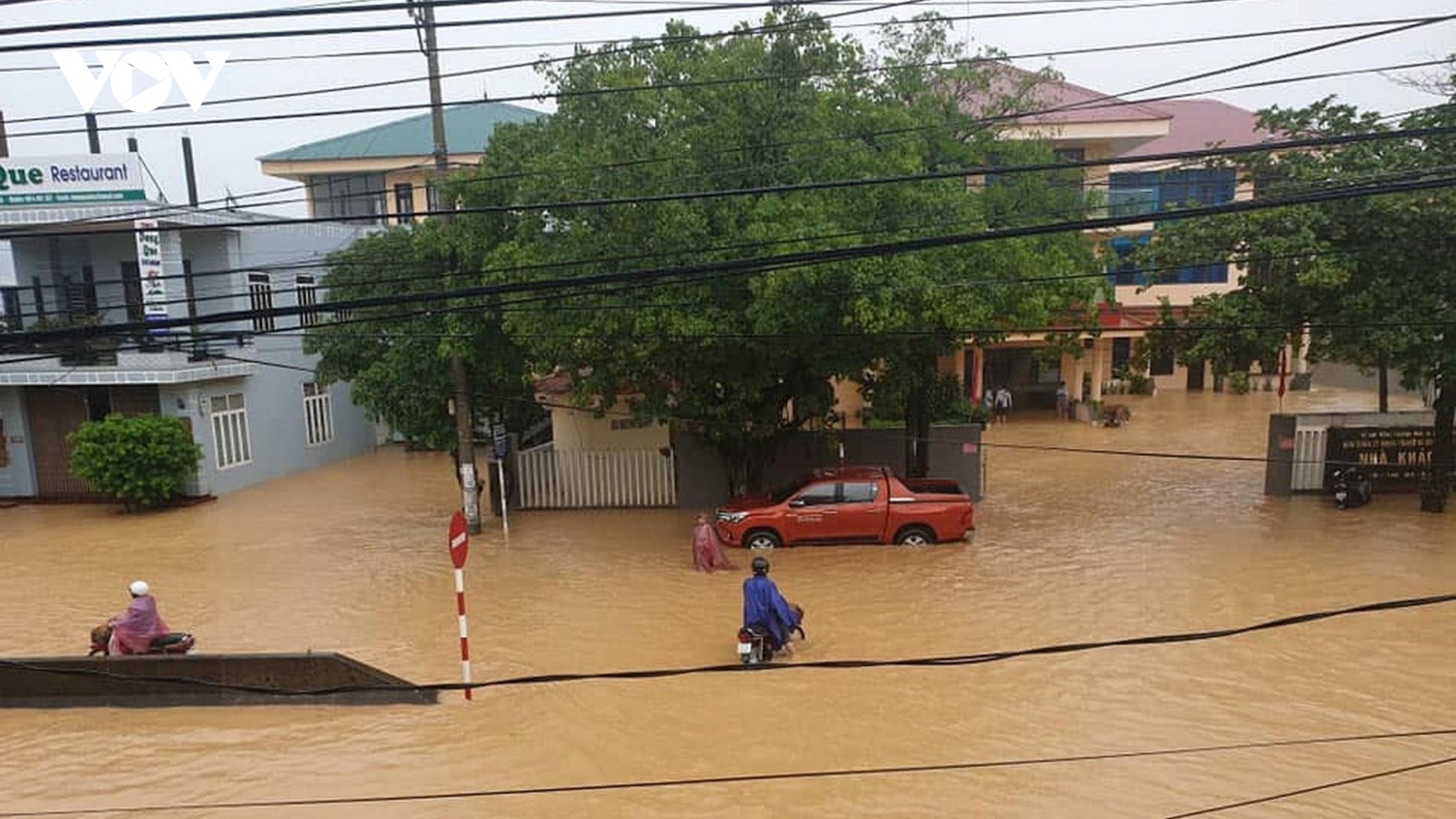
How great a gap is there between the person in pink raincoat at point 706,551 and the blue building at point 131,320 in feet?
31.1

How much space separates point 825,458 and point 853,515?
3796mm

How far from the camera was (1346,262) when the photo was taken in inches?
516

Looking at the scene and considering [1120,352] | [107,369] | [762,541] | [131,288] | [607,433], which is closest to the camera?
[762,541]

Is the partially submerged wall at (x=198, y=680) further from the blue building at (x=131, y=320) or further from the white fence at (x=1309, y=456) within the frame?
the white fence at (x=1309, y=456)

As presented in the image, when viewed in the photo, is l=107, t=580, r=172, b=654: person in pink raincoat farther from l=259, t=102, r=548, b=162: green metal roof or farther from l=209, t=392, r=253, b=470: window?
l=259, t=102, r=548, b=162: green metal roof

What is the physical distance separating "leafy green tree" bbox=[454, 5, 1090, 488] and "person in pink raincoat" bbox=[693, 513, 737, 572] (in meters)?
2.28

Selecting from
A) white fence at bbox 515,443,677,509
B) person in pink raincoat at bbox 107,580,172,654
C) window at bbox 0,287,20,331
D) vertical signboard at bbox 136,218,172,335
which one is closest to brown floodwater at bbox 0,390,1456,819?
white fence at bbox 515,443,677,509

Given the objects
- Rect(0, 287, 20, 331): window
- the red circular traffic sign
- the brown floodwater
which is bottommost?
the brown floodwater

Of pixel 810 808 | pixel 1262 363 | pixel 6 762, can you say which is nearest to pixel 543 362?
pixel 6 762

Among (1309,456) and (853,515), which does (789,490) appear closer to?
(853,515)

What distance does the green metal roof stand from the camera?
3338 cm

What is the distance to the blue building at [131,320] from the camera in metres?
18.5

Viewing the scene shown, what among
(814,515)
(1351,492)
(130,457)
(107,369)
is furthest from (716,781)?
(107,369)

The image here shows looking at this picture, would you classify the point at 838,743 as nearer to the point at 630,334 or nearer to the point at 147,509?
the point at 630,334
